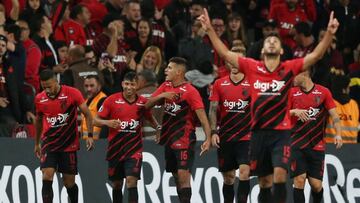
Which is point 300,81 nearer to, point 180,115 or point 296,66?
point 180,115

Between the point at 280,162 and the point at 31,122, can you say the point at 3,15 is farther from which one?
the point at 280,162

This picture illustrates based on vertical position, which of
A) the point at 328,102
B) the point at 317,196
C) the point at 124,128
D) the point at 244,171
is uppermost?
the point at 328,102

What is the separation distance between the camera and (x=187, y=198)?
20.3 meters

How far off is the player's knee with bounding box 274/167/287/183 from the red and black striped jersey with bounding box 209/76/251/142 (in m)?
2.95

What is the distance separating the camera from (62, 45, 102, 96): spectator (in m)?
23.5

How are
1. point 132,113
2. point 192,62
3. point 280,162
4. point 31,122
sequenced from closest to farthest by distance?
point 280,162, point 132,113, point 31,122, point 192,62

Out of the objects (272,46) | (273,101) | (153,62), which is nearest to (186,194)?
(273,101)

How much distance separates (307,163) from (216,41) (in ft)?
14.0

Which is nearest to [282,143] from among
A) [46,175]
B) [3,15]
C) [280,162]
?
[280,162]

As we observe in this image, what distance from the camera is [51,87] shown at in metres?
20.0

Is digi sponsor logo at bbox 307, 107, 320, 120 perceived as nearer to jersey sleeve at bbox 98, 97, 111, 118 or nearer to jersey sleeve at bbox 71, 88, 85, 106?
jersey sleeve at bbox 98, 97, 111, 118

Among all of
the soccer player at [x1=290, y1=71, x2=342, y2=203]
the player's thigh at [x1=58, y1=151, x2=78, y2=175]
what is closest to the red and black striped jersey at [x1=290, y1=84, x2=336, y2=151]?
the soccer player at [x1=290, y1=71, x2=342, y2=203]

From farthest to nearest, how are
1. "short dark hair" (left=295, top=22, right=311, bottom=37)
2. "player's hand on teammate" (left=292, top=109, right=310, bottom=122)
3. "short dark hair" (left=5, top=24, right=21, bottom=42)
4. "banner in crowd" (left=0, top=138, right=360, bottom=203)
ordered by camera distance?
"short dark hair" (left=295, top=22, right=311, bottom=37)
"short dark hair" (left=5, top=24, right=21, bottom=42)
"banner in crowd" (left=0, top=138, right=360, bottom=203)
"player's hand on teammate" (left=292, top=109, right=310, bottom=122)

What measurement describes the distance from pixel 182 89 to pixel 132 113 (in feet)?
2.85
